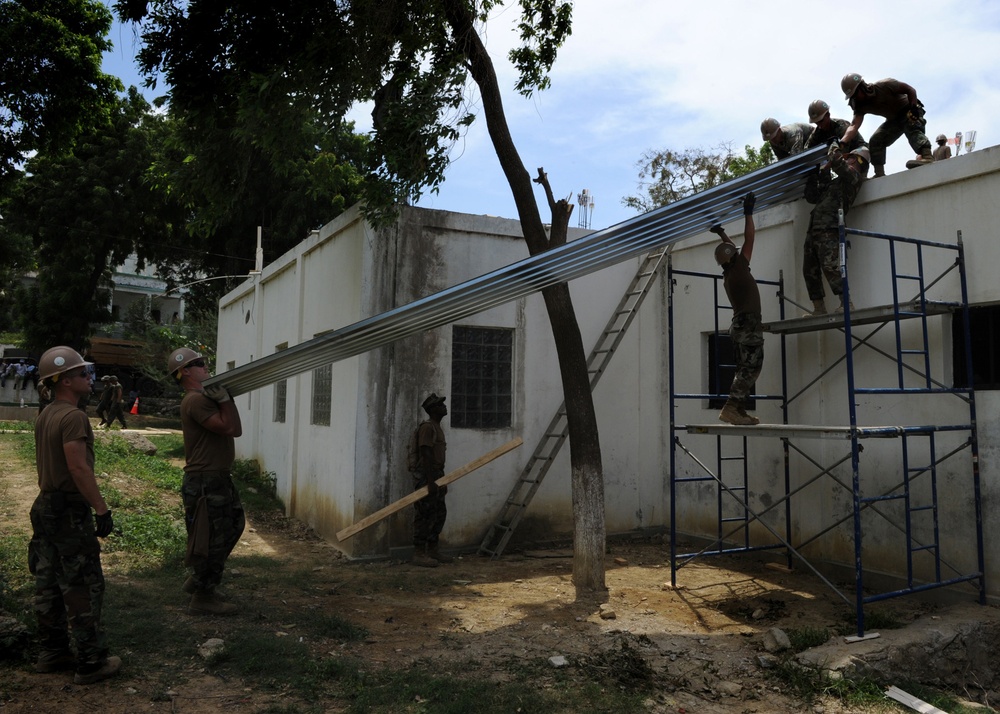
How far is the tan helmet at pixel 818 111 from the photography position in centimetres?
664

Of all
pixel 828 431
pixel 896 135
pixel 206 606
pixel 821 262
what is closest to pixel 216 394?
pixel 206 606

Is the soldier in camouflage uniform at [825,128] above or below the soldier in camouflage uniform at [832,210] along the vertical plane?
above

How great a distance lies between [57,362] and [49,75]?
6630 millimetres

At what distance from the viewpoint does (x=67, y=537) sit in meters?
4.29

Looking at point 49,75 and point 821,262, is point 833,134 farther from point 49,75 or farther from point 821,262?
point 49,75

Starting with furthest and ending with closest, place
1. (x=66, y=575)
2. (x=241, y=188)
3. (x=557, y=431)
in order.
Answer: (x=557, y=431) → (x=241, y=188) → (x=66, y=575)

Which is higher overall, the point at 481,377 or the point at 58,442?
the point at 481,377

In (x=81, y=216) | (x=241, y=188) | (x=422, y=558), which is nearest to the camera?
(x=422, y=558)

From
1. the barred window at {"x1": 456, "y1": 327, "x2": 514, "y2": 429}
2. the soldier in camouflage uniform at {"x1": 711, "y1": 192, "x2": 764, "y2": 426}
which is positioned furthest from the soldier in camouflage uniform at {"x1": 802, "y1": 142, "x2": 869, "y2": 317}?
the barred window at {"x1": 456, "y1": 327, "x2": 514, "y2": 429}

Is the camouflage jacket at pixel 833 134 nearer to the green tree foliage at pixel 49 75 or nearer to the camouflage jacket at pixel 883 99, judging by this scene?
the camouflage jacket at pixel 883 99

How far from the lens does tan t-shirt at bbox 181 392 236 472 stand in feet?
18.5

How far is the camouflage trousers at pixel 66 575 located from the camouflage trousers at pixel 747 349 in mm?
4959

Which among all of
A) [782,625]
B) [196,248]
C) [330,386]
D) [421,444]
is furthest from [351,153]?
[782,625]

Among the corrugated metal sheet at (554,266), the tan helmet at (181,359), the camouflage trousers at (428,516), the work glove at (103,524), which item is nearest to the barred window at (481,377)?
the camouflage trousers at (428,516)
